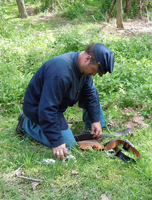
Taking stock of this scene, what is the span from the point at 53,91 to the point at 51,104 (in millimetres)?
149

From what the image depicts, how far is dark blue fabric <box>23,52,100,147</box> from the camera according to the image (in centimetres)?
215

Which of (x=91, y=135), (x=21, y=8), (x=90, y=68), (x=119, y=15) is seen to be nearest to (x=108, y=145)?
(x=91, y=135)

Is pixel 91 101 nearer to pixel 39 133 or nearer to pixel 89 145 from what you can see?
pixel 89 145

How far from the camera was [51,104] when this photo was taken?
2.15 meters

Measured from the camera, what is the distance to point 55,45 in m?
6.11

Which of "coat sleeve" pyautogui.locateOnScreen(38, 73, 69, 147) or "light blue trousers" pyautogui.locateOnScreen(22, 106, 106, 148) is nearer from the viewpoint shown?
"coat sleeve" pyautogui.locateOnScreen(38, 73, 69, 147)

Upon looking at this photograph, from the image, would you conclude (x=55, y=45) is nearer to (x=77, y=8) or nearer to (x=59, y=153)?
(x=59, y=153)

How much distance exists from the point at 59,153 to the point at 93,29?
7106mm

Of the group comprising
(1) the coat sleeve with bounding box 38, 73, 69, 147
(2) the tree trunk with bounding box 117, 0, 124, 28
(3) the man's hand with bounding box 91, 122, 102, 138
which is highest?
(2) the tree trunk with bounding box 117, 0, 124, 28

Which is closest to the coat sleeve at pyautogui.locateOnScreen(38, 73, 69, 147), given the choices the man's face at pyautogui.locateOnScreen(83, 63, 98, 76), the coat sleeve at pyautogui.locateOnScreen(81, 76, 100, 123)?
the man's face at pyautogui.locateOnScreen(83, 63, 98, 76)

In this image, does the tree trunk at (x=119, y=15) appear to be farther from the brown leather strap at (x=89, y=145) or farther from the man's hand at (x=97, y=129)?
the brown leather strap at (x=89, y=145)

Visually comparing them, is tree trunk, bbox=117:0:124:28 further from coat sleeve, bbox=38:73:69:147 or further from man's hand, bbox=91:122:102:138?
coat sleeve, bbox=38:73:69:147

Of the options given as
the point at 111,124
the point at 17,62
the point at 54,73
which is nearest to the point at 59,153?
the point at 54,73

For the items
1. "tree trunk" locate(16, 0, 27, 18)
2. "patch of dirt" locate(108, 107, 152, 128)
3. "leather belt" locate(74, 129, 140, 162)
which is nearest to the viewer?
"leather belt" locate(74, 129, 140, 162)
